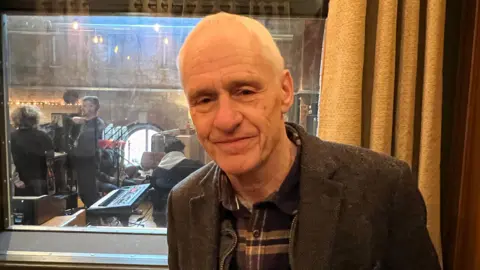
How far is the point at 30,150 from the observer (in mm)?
1952

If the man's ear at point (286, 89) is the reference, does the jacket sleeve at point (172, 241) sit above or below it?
below

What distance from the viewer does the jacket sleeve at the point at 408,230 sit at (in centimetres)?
101

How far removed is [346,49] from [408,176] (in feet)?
1.51

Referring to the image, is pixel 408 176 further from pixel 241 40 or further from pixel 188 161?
pixel 188 161

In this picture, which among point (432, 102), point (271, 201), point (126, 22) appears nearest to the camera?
point (271, 201)

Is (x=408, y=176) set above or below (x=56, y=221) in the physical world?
above

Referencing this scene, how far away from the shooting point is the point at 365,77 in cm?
136

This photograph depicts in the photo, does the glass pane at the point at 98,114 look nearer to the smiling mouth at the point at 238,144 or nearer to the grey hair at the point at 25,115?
the grey hair at the point at 25,115

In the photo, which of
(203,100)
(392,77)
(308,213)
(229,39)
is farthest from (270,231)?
(392,77)

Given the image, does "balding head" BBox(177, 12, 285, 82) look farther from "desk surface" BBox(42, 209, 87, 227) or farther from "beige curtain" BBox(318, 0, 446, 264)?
"desk surface" BBox(42, 209, 87, 227)

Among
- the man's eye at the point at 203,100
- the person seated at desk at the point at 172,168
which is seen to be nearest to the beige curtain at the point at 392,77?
the man's eye at the point at 203,100

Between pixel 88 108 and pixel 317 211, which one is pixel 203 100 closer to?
pixel 317 211

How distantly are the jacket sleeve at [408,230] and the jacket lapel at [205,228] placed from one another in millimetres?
422

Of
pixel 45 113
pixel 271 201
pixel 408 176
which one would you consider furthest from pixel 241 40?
pixel 45 113
